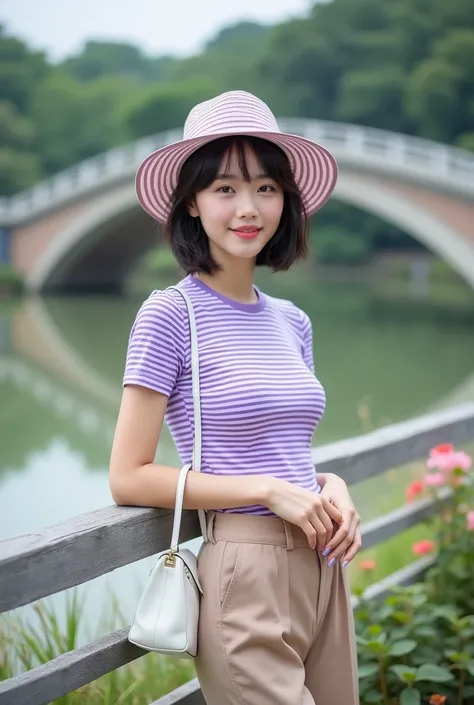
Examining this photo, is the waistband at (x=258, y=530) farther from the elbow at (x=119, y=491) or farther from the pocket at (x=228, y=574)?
the elbow at (x=119, y=491)

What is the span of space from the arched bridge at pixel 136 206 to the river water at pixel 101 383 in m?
1.39

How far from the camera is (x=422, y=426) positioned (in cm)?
220

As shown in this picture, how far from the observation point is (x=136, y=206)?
50.0 ft

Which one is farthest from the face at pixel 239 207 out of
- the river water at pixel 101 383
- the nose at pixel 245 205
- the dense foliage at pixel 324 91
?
the dense foliage at pixel 324 91

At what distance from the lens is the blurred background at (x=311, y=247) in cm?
617

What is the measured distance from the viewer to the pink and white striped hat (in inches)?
52.7

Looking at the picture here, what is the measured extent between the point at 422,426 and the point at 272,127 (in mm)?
1016

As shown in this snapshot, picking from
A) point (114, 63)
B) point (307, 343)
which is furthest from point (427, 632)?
point (114, 63)

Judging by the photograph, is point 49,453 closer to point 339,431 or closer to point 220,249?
point 339,431

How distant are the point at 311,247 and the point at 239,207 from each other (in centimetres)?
1836

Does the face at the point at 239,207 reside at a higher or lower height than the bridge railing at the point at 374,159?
lower

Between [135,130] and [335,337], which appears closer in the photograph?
[335,337]

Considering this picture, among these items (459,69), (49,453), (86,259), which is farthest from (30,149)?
(49,453)

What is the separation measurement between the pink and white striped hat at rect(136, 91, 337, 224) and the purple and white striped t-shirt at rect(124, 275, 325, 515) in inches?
6.7
